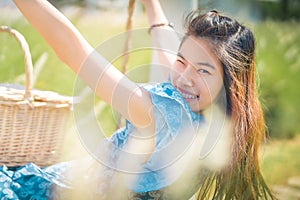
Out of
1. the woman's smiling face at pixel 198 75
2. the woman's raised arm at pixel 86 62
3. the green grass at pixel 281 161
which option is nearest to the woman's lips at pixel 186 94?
the woman's smiling face at pixel 198 75

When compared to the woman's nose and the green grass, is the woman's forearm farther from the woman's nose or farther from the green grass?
the green grass

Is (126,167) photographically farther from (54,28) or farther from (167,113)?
(54,28)

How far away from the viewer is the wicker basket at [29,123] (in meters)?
1.48

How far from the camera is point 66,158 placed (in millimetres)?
1687

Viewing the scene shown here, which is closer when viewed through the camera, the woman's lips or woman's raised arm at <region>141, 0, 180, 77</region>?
the woman's lips

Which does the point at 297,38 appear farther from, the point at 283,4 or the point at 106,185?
the point at 106,185

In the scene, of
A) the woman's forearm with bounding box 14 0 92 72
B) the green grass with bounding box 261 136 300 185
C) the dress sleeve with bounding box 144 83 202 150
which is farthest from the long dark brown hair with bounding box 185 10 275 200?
the green grass with bounding box 261 136 300 185

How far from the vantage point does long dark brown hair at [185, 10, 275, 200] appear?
4.43 ft

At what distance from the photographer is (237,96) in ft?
4.50

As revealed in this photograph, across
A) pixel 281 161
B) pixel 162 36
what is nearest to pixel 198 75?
pixel 162 36

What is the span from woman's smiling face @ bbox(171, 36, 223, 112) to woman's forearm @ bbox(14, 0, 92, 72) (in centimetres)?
23

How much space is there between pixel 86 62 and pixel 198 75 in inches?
9.6

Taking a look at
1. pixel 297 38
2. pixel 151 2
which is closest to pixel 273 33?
pixel 297 38

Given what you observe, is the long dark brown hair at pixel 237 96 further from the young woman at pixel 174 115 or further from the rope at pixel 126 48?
the rope at pixel 126 48
